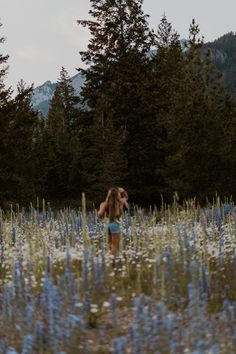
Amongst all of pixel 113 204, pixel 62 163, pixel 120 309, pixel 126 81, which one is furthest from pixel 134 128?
pixel 120 309

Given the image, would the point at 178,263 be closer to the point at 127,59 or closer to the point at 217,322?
the point at 217,322

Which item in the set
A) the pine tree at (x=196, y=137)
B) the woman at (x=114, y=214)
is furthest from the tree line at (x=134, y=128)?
the woman at (x=114, y=214)

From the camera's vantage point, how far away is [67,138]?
Result: 121 ft

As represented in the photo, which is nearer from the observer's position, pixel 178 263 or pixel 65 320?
pixel 65 320

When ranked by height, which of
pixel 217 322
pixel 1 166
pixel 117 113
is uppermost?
pixel 117 113

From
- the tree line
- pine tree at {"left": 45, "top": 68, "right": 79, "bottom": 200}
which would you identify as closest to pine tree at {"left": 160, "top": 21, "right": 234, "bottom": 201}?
the tree line

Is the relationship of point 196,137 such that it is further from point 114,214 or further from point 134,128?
point 114,214

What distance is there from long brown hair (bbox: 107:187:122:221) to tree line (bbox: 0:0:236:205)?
14373 millimetres

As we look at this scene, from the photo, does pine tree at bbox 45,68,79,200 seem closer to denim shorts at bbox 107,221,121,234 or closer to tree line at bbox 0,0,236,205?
tree line at bbox 0,0,236,205

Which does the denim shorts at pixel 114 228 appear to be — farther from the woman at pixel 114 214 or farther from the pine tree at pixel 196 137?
the pine tree at pixel 196 137

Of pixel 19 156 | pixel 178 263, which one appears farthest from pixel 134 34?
pixel 178 263

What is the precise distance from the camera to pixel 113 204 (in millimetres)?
9734

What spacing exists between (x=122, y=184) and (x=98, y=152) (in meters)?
2.58

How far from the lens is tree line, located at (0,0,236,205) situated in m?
24.2
